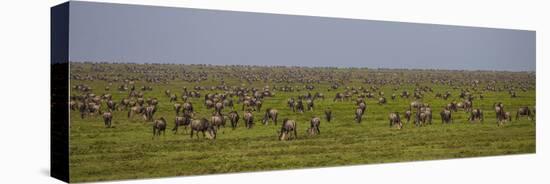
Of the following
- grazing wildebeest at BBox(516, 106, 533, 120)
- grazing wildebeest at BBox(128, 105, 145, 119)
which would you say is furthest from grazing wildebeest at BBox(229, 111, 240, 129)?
grazing wildebeest at BBox(516, 106, 533, 120)

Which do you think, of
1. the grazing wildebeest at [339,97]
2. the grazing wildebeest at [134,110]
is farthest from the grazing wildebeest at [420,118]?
the grazing wildebeest at [134,110]

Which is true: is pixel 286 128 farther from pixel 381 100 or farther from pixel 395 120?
pixel 395 120

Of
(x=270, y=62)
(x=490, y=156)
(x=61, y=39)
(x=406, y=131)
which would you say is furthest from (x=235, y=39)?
(x=490, y=156)

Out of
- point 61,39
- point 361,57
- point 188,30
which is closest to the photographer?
point 61,39

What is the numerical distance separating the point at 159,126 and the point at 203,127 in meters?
0.87

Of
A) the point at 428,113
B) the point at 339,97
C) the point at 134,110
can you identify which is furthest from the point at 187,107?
the point at 428,113

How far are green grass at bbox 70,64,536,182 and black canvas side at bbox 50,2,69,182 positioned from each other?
25 cm

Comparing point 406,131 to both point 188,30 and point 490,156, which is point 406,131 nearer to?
point 490,156

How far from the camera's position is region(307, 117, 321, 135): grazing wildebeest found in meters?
16.9

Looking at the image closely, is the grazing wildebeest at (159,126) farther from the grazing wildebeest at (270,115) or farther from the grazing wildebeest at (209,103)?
the grazing wildebeest at (270,115)

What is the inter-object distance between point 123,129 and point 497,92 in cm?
898

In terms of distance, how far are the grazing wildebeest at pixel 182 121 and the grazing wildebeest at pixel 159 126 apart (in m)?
0.21

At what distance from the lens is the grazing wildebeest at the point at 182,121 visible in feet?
50.8

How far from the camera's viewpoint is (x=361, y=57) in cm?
1759
